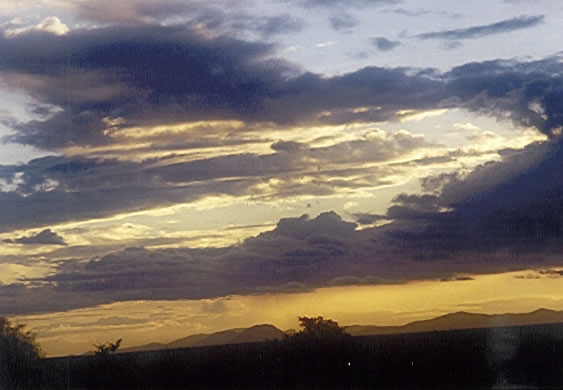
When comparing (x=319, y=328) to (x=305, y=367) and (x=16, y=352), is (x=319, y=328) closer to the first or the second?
(x=305, y=367)

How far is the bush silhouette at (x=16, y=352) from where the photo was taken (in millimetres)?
93875

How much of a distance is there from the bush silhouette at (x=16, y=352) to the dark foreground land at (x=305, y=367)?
3.93 feet

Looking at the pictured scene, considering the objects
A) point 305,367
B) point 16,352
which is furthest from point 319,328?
point 16,352

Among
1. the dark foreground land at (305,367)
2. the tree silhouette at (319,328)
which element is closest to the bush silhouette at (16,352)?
the dark foreground land at (305,367)

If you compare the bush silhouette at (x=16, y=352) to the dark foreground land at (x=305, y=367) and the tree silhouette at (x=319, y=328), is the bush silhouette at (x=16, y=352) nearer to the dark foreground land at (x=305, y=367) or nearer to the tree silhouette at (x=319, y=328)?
the dark foreground land at (x=305, y=367)

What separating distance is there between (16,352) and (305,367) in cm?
3169

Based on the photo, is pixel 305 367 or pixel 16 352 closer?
pixel 16 352

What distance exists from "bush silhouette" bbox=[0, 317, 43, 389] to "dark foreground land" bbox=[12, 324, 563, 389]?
1.20m

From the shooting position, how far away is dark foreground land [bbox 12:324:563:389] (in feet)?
300

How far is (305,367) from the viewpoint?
354 feet

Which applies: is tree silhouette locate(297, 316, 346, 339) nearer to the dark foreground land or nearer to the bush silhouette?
the dark foreground land

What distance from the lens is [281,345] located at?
121062mm

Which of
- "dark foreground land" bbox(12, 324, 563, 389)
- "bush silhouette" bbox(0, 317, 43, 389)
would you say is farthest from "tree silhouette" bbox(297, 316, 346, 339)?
"bush silhouette" bbox(0, 317, 43, 389)

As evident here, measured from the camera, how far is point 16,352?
95.8 meters
